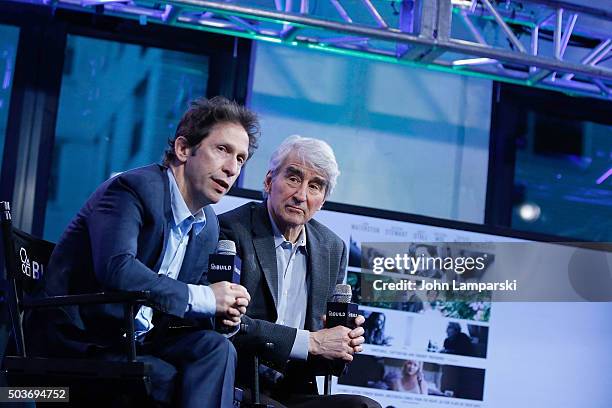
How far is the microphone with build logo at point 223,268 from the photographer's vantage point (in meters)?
2.61

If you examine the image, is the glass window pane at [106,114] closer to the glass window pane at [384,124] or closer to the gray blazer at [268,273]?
the glass window pane at [384,124]

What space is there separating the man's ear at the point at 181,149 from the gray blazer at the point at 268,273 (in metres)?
0.42

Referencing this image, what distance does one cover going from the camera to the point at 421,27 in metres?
5.05

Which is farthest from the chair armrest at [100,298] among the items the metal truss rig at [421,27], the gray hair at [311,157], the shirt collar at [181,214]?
the metal truss rig at [421,27]

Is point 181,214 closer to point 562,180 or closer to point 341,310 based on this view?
point 341,310

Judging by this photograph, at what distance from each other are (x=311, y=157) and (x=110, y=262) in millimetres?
994

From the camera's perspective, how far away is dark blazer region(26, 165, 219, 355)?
2.49 metres

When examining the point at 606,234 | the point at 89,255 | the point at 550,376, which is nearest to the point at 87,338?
the point at 89,255

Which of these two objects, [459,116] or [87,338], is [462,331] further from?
[87,338]

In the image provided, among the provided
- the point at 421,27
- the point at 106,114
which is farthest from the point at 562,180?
the point at 106,114

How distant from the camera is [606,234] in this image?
21.7 feet

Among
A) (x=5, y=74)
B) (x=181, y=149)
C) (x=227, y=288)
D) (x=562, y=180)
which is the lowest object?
(x=227, y=288)

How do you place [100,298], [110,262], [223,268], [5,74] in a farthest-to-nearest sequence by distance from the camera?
[5,74]
[223,268]
[110,262]
[100,298]

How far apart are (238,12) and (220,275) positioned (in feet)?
8.30
